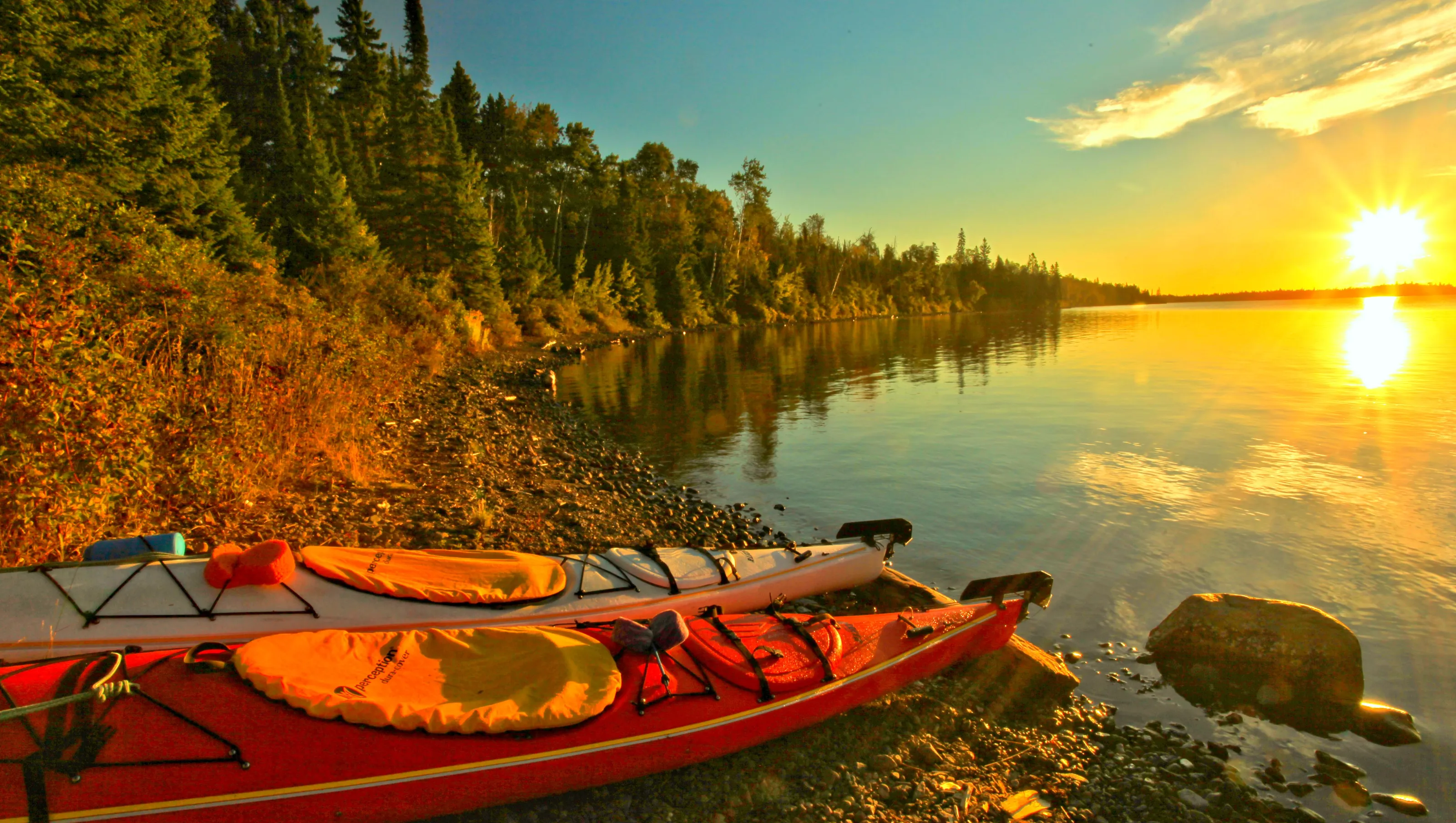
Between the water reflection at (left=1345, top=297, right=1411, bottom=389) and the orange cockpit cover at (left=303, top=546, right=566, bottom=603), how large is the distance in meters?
27.2

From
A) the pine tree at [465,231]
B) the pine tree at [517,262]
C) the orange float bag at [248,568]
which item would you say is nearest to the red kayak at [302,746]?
the orange float bag at [248,568]

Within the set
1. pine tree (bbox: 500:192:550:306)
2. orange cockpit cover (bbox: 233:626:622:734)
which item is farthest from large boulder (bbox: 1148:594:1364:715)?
pine tree (bbox: 500:192:550:306)

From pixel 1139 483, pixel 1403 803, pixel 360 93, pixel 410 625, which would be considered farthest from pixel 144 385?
pixel 360 93

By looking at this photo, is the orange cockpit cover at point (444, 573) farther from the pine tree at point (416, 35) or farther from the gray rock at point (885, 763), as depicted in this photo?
the pine tree at point (416, 35)

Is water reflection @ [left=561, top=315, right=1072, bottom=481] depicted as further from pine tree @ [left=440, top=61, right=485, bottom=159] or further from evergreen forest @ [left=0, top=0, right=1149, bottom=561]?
pine tree @ [left=440, top=61, right=485, bottom=159]

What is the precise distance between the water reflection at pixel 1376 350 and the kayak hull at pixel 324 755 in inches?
1071

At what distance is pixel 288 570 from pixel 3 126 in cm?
1505

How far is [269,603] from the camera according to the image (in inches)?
168

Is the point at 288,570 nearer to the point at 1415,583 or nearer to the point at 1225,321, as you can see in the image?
the point at 1415,583

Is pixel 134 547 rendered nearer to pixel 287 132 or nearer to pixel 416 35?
pixel 287 132

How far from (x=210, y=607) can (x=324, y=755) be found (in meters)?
1.94

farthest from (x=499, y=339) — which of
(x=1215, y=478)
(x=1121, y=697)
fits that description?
(x=1121, y=697)

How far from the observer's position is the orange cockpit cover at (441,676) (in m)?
3.12

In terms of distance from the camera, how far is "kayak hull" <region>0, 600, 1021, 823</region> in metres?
2.75
